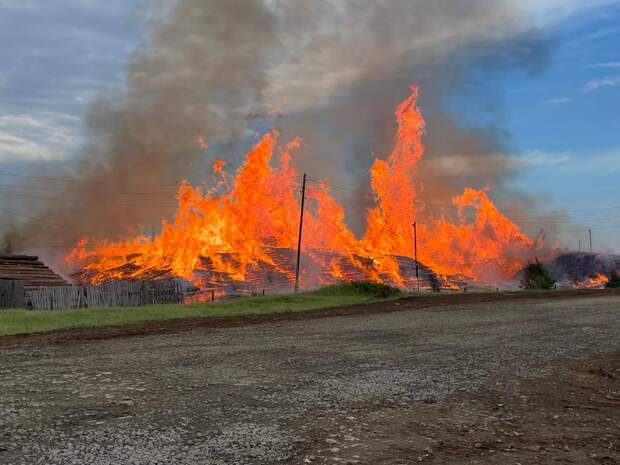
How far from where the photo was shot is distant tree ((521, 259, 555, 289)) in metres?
53.6

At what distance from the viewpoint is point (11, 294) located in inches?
1110

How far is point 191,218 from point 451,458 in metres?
45.2

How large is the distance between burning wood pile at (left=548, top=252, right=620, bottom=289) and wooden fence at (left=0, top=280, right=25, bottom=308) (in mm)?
80108

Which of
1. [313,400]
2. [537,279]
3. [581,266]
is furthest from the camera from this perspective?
[581,266]

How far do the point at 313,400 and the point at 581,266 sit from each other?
95806 millimetres

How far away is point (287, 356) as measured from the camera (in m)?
11.7

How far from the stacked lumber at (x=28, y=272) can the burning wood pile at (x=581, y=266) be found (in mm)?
76181

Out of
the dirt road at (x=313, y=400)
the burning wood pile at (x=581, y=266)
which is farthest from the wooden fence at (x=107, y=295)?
the burning wood pile at (x=581, y=266)

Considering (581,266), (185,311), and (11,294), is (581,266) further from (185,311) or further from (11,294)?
(11,294)

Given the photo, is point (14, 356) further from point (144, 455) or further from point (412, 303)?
point (412, 303)

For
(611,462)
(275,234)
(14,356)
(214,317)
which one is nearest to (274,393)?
(611,462)

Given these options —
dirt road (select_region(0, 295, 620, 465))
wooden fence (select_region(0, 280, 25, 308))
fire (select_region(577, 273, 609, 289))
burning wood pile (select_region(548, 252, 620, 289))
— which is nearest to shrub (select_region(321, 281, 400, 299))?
wooden fence (select_region(0, 280, 25, 308))

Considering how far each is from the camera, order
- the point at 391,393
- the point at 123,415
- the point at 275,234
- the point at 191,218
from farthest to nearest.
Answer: the point at 275,234 → the point at 191,218 → the point at 391,393 → the point at 123,415

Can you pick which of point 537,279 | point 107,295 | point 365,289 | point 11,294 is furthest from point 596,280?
point 11,294
